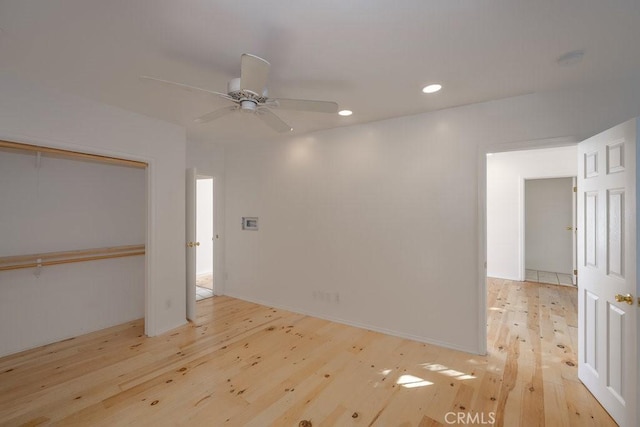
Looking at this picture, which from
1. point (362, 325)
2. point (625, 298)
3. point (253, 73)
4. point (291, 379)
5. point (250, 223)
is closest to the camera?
point (253, 73)

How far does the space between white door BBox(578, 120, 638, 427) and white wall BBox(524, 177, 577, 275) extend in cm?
502

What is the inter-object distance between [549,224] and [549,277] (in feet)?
4.33

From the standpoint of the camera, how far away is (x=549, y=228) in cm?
650

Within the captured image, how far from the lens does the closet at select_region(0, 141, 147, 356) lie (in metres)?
2.88

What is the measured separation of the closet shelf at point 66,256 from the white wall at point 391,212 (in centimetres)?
170

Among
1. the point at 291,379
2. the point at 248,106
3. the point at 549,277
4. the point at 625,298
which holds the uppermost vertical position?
the point at 248,106

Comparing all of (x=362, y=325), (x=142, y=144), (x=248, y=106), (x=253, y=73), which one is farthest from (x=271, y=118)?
(x=362, y=325)

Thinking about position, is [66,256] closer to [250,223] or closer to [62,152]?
[62,152]

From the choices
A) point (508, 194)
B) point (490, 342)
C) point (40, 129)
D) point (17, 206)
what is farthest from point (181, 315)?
point (508, 194)

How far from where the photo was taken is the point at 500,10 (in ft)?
5.07

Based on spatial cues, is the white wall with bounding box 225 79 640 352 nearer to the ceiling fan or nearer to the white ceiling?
the white ceiling

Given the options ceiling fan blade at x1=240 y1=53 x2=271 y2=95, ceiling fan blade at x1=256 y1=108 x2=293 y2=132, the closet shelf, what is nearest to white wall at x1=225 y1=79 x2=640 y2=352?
ceiling fan blade at x1=256 y1=108 x2=293 y2=132

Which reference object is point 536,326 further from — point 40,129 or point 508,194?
point 40,129

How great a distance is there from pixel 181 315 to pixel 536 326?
15.5 ft
